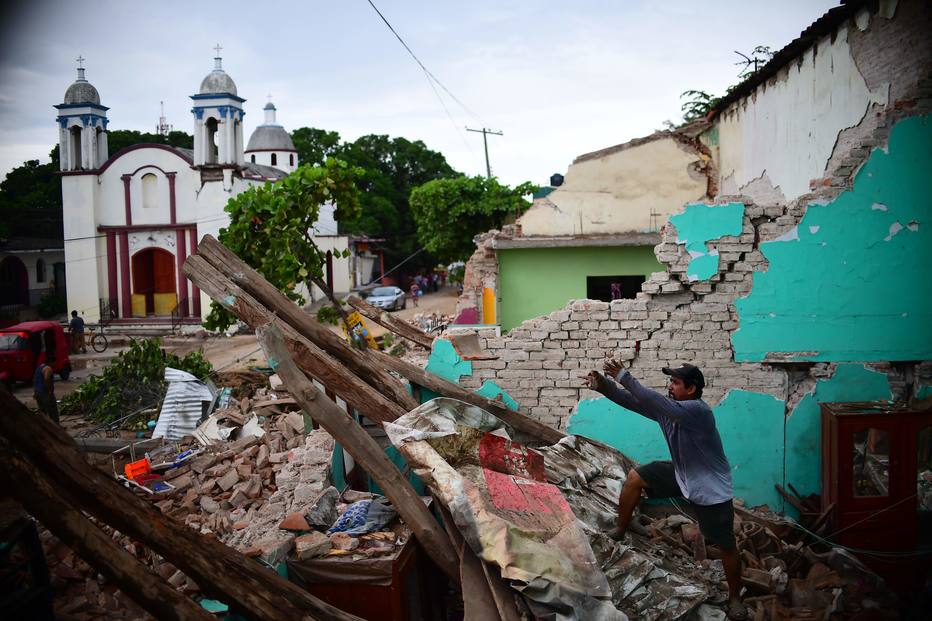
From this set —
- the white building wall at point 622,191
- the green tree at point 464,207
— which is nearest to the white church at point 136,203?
the green tree at point 464,207

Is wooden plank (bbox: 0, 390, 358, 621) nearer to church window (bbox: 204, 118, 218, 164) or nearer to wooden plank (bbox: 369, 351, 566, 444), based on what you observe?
wooden plank (bbox: 369, 351, 566, 444)

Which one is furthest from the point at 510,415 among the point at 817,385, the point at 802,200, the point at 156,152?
the point at 156,152

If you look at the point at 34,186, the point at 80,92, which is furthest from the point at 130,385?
the point at 34,186

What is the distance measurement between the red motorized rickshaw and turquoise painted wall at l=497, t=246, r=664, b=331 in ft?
35.2

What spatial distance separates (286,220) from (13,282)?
24962 mm

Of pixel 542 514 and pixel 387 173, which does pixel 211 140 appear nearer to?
pixel 387 173

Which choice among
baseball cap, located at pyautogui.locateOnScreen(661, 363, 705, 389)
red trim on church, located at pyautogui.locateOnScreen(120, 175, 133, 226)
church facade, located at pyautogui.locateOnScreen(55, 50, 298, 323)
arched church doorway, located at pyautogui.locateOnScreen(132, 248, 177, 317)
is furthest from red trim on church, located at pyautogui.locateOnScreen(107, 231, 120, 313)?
baseball cap, located at pyautogui.locateOnScreen(661, 363, 705, 389)

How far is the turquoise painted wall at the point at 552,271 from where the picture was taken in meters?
13.3

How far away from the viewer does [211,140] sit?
27.4m

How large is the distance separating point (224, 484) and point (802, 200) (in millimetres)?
6451

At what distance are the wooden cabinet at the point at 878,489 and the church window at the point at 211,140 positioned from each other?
85.6ft

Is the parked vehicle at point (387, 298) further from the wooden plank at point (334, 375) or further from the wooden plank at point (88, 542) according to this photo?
the wooden plank at point (88, 542)

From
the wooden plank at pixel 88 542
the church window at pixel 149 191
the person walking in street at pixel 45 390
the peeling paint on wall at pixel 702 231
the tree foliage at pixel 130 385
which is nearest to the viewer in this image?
the wooden plank at pixel 88 542

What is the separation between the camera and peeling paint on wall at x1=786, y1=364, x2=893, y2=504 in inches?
252
